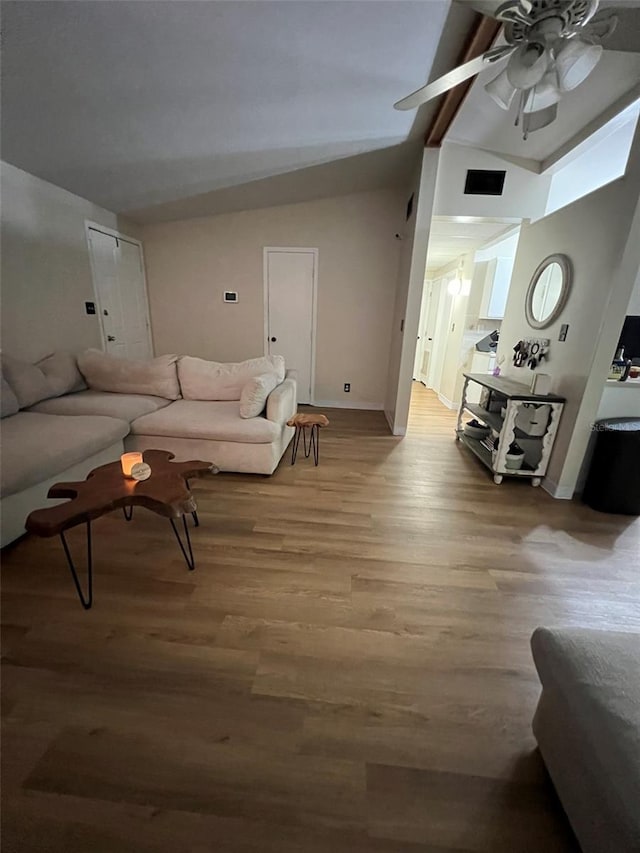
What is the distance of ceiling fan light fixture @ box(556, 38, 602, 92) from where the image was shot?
1243 mm

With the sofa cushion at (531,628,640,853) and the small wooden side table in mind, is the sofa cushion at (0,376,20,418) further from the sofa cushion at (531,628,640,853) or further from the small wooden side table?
the sofa cushion at (531,628,640,853)

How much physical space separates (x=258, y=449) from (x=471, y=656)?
1793mm

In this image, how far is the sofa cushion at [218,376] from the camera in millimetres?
3049

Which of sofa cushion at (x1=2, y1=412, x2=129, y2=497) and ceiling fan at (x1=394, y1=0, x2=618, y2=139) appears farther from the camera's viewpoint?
sofa cushion at (x1=2, y1=412, x2=129, y2=497)

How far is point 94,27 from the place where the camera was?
5.41ft

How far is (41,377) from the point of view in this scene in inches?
110

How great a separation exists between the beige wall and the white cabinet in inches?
52.2

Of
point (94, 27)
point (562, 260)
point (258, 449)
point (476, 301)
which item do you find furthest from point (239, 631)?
point (476, 301)

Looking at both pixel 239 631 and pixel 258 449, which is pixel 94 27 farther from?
pixel 239 631

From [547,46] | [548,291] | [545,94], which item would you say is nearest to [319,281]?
[548,291]

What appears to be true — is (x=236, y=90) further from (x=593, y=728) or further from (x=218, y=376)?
(x=593, y=728)

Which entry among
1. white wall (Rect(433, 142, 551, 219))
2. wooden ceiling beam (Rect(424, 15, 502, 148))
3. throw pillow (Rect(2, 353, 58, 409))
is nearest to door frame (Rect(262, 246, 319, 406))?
white wall (Rect(433, 142, 551, 219))

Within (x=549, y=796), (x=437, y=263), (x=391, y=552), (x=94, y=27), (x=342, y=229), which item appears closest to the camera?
(x=549, y=796)

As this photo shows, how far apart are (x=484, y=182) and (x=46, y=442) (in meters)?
4.17
